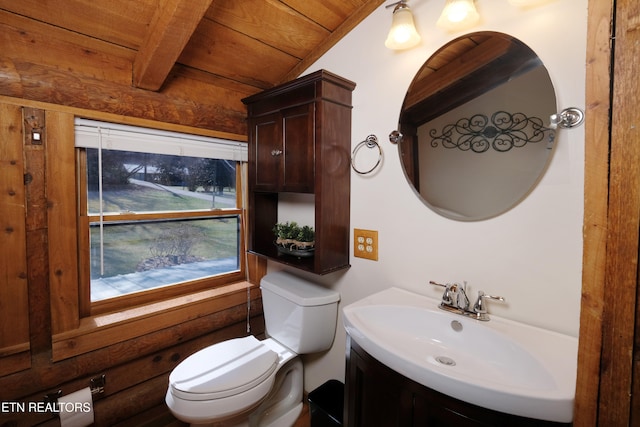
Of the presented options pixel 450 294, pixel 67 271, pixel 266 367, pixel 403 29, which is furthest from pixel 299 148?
pixel 67 271

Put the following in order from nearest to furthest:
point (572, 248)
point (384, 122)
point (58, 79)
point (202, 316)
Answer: point (572, 248)
point (58, 79)
point (384, 122)
point (202, 316)

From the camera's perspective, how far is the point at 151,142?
1.54 meters

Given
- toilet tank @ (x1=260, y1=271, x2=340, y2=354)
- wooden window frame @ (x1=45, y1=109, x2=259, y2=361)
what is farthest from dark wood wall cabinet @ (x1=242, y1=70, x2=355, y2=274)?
wooden window frame @ (x1=45, y1=109, x2=259, y2=361)

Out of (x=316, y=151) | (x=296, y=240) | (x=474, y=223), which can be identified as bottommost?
(x=296, y=240)

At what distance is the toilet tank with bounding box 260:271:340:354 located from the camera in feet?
5.04

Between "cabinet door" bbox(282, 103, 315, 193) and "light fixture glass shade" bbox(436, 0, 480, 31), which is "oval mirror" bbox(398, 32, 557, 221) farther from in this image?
"cabinet door" bbox(282, 103, 315, 193)

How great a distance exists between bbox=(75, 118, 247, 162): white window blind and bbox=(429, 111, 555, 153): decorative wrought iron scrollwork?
1.26 metres

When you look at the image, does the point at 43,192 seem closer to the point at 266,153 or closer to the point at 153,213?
the point at 153,213

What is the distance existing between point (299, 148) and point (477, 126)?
2.70ft

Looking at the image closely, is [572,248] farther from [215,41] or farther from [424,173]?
[215,41]

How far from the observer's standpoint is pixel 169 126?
157cm

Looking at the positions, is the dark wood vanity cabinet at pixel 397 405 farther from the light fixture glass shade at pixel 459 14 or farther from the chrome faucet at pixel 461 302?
the light fixture glass shade at pixel 459 14

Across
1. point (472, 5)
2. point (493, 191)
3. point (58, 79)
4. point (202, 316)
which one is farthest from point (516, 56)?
point (202, 316)

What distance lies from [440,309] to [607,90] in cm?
87
